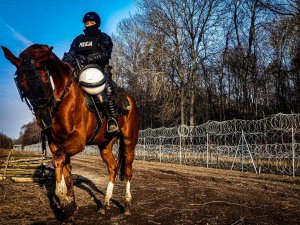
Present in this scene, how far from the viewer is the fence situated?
15.2 metres

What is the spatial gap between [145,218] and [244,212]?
1.98 m

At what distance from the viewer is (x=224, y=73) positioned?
3925cm

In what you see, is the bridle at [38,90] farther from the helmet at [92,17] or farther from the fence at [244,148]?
the fence at [244,148]

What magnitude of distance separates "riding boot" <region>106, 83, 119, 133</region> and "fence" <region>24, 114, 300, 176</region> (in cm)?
1056

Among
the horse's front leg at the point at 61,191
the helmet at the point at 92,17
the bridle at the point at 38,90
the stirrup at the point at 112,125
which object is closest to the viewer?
the bridle at the point at 38,90

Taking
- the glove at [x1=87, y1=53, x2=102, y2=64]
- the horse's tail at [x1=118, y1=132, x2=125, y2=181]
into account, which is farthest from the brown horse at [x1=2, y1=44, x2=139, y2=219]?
the horse's tail at [x1=118, y1=132, x2=125, y2=181]

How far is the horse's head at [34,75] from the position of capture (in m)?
4.85

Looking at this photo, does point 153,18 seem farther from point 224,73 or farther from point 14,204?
point 14,204

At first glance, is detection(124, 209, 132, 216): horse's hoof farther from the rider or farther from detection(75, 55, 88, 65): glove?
detection(75, 55, 88, 65): glove

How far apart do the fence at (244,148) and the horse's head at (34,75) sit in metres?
12.4

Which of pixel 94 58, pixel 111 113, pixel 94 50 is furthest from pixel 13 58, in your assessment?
pixel 111 113

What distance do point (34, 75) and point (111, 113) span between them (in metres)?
2.02

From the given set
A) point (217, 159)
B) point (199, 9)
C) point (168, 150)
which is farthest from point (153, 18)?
point (217, 159)

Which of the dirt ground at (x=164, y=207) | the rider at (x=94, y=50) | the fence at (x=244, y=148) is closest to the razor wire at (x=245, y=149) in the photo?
the fence at (x=244, y=148)
